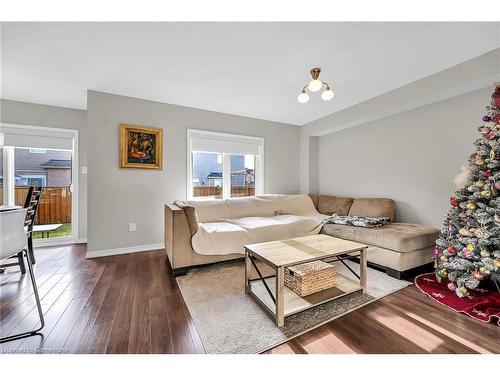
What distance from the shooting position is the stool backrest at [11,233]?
4.22 feet

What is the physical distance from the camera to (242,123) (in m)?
3.97

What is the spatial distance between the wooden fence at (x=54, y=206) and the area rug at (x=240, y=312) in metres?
2.88

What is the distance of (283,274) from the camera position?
147 centimetres

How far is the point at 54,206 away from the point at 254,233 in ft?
11.6

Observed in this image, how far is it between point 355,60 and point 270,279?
94.2 inches

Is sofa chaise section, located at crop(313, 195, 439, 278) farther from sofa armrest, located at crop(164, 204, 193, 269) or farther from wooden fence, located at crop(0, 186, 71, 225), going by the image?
wooden fence, located at crop(0, 186, 71, 225)

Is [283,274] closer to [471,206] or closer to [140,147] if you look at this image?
[471,206]

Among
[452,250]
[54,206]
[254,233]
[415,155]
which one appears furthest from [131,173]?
[415,155]

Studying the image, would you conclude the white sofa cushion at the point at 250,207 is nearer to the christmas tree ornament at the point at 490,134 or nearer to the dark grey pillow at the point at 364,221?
the dark grey pillow at the point at 364,221

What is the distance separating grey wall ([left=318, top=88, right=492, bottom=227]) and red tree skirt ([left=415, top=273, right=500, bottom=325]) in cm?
107

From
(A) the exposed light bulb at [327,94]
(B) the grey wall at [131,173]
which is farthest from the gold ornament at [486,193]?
(B) the grey wall at [131,173]

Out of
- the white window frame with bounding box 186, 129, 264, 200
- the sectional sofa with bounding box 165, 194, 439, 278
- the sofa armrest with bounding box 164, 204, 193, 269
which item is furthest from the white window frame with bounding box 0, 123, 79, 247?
the sofa armrest with bounding box 164, 204, 193, 269

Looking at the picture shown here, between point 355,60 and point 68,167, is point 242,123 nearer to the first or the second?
point 355,60
